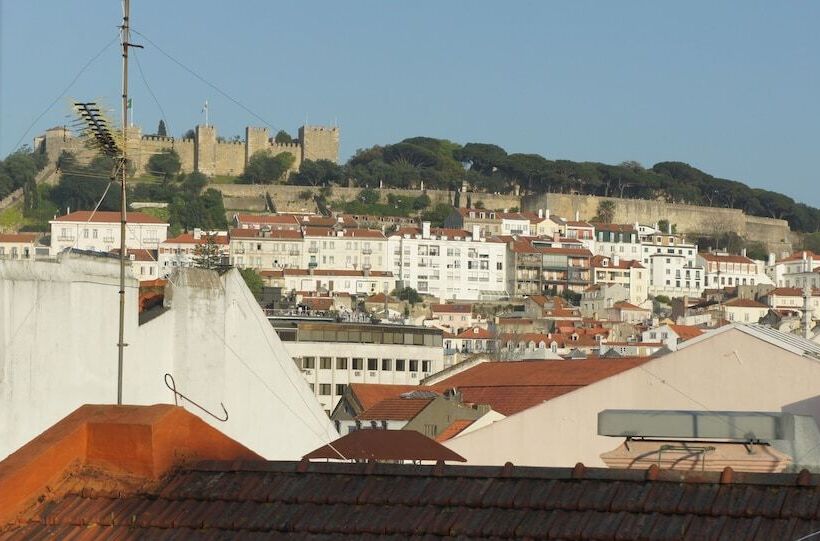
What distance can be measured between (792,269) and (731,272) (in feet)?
29.1

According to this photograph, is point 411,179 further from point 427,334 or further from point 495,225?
point 427,334

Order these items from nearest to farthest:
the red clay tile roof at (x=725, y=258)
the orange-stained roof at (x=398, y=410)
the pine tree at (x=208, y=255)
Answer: the orange-stained roof at (x=398, y=410) < the pine tree at (x=208, y=255) < the red clay tile roof at (x=725, y=258)

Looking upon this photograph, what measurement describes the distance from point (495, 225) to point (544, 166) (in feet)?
92.5

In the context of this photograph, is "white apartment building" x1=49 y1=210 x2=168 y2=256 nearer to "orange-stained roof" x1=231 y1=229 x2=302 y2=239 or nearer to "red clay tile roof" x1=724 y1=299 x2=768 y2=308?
"orange-stained roof" x1=231 y1=229 x2=302 y2=239

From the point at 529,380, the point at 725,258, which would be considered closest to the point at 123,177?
the point at 529,380

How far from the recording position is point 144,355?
13.0 meters

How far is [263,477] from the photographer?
6.15 m

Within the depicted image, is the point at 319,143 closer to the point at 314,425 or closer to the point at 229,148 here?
the point at 229,148

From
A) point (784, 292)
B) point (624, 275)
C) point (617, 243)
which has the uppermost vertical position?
point (617, 243)

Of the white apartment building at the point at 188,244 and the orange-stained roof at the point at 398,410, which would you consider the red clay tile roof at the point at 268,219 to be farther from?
the orange-stained roof at the point at 398,410

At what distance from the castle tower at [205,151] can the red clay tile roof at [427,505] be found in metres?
145

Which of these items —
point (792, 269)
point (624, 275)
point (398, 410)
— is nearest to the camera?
point (398, 410)

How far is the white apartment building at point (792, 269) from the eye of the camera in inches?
5571

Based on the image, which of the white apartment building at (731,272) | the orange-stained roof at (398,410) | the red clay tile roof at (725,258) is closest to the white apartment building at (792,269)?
the white apartment building at (731,272)
